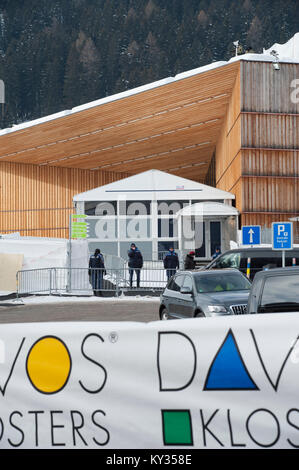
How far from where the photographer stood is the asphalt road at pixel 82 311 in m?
19.1

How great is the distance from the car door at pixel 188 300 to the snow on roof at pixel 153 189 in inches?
1074

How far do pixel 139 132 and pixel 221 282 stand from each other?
3264 cm

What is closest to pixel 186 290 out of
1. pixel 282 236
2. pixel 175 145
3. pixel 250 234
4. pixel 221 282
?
pixel 221 282

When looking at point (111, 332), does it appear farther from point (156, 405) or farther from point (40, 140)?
point (40, 140)

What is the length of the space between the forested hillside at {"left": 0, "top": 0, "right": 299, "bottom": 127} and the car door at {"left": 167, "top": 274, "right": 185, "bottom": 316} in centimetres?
12128

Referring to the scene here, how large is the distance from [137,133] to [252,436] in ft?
138

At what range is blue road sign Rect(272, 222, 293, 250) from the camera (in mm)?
19266

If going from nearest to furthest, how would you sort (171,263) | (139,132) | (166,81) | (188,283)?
(188,283)
(171,263)
(166,81)
(139,132)

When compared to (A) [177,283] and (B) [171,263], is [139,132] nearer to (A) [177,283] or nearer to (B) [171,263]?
(B) [171,263]

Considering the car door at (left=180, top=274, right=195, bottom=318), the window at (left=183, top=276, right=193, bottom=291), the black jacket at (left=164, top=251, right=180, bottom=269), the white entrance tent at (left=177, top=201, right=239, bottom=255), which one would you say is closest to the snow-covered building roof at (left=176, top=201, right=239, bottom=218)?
the white entrance tent at (left=177, top=201, right=239, bottom=255)

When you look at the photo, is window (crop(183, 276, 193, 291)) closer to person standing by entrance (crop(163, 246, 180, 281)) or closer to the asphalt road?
the asphalt road

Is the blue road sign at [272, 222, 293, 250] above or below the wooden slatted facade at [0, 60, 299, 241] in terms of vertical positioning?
below

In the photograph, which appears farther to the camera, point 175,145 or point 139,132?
point 175,145

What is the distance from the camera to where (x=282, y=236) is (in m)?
19.3
